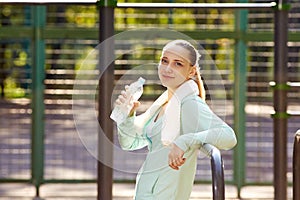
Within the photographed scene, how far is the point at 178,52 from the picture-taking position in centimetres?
294

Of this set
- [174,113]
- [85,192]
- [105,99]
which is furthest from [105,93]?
[85,192]

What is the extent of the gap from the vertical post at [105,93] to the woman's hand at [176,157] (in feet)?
3.10

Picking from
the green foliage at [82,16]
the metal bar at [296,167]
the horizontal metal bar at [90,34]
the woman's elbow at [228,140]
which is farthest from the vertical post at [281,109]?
the green foliage at [82,16]

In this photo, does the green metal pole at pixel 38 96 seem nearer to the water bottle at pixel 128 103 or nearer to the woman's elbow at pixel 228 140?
the water bottle at pixel 128 103

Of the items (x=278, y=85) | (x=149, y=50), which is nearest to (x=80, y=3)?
(x=278, y=85)

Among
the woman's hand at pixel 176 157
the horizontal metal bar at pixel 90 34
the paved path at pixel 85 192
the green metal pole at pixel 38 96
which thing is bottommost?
the paved path at pixel 85 192

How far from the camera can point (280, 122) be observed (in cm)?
392

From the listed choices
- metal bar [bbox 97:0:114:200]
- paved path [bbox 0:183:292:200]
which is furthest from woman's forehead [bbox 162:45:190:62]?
paved path [bbox 0:183:292:200]

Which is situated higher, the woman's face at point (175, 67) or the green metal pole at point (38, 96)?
the woman's face at point (175, 67)

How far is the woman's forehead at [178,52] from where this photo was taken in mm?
2936

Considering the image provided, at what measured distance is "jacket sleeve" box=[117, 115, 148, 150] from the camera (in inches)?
117

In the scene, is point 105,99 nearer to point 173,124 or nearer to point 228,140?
point 173,124

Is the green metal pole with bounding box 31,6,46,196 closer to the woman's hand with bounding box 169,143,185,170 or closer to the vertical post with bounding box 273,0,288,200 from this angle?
the vertical post with bounding box 273,0,288,200

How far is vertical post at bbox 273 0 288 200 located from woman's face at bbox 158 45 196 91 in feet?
3.55
